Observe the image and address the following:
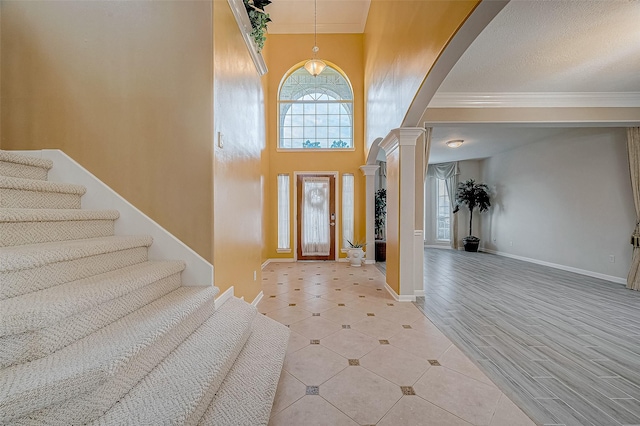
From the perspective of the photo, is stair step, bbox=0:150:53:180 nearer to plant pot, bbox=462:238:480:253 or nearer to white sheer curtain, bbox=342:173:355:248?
white sheer curtain, bbox=342:173:355:248

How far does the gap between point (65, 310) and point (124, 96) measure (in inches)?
67.1

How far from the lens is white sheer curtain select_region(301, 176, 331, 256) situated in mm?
6629

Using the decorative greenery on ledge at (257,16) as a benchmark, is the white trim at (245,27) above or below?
below

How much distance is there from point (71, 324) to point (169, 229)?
38.2 inches

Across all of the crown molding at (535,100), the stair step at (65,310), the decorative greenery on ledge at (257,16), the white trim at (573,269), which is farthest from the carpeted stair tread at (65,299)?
the white trim at (573,269)

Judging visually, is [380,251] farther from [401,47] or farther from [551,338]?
[401,47]

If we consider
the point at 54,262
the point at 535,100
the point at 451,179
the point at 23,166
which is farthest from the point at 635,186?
the point at 23,166

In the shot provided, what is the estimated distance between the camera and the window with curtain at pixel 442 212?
895cm

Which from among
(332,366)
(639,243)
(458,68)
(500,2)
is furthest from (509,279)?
(500,2)

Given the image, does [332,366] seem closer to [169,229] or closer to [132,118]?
[169,229]

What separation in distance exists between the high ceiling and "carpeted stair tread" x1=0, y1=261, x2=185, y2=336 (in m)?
3.72

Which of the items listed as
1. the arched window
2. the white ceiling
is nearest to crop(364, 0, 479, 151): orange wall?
the white ceiling

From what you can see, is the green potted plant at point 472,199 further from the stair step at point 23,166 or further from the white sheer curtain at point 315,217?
the stair step at point 23,166

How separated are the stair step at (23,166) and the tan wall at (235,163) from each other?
1169mm
